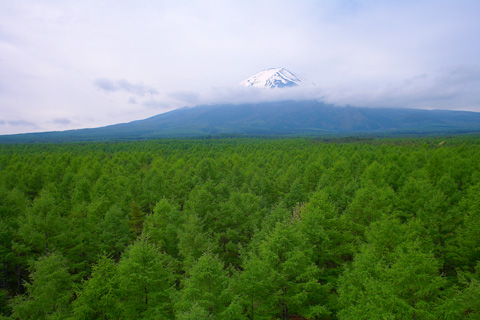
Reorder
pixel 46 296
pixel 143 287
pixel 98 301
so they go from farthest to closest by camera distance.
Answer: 1. pixel 143 287
2. pixel 46 296
3. pixel 98 301

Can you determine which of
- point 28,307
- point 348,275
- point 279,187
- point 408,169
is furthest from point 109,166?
point 408,169

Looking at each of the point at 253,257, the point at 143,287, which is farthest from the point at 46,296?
the point at 253,257

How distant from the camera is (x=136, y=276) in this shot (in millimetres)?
15828

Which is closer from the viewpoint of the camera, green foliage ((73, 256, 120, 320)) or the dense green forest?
green foliage ((73, 256, 120, 320))

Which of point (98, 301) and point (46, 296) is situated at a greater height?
point (98, 301)

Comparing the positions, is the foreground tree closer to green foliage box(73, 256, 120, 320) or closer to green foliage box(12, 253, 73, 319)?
green foliage box(73, 256, 120, 320)

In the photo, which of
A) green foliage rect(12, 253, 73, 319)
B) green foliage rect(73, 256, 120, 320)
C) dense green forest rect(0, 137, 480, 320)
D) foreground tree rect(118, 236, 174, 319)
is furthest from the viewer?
green foliage rect(12, 253, 73, 319)

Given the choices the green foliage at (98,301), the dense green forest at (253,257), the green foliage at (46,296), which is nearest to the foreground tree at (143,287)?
the dense green forest at (253,257)

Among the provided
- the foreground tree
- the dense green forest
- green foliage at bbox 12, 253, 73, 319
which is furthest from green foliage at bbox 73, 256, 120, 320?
green foliage at bbox 12, 253, 73, 319

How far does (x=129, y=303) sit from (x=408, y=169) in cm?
4502

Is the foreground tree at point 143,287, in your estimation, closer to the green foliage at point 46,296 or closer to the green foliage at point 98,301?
the green foliage at point 98,301

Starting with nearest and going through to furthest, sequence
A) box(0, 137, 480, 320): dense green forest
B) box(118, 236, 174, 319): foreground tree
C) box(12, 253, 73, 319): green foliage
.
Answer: box(0, 137, 480, 320): dense green forest → box(118, 236, 174, 319): foreground tree → box(12, 253, 73, 319): green foliage

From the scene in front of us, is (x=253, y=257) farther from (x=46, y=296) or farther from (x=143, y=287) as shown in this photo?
(x=46, y=296)

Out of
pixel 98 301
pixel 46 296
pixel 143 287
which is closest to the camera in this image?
pixel 98 301
